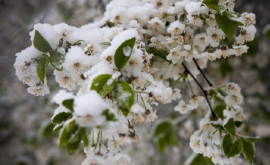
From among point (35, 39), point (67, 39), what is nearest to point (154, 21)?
point (67, 39)

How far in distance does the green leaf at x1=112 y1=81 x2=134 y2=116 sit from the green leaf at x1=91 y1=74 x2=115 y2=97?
0.02m

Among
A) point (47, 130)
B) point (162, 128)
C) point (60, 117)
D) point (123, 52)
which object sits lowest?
point (47, 130)

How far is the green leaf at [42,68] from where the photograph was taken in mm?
831

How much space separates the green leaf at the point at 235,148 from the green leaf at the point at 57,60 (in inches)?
29.2

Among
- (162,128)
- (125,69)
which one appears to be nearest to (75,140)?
(125,69)

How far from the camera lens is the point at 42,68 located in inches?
33.1

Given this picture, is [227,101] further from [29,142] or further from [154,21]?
[29,142]

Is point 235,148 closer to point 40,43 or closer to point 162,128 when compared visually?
point 40,43

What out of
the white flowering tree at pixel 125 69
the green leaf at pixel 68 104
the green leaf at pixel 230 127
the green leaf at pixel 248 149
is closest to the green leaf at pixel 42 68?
the white flowering tree at pixel 125 69

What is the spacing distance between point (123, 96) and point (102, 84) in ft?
0.22

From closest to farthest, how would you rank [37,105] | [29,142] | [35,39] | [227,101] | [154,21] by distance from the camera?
[35,39] < [154,21] < [227,101] < [29,142] < [37,105]

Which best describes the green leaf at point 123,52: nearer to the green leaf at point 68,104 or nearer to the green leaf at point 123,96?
the green leaf at point 123,96

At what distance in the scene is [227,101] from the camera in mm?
1204

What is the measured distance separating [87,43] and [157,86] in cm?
31
